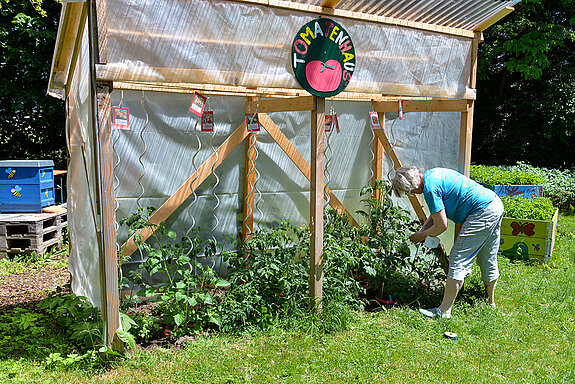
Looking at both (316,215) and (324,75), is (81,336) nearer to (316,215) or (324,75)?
(316,215)

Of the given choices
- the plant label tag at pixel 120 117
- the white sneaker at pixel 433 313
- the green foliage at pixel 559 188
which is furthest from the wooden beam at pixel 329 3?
the green foliage at pixel 559 188

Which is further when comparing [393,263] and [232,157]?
[232,157]

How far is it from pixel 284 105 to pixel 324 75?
0.73 meters

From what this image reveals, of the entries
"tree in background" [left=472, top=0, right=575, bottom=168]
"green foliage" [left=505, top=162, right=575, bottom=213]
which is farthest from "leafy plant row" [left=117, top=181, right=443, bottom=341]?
"tree in background" [left=472, top=0, right=575, bottom=168]

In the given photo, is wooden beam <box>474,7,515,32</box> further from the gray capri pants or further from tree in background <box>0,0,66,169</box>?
tree in background <box>0,0,66,169</box>

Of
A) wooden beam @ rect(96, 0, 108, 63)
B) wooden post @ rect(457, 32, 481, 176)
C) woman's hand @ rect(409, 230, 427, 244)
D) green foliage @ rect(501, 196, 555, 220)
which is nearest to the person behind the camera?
wooden beam @ rect(96, 0, 108, 63)

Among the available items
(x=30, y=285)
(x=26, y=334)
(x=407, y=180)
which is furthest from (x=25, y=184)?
(x=407, y=180)

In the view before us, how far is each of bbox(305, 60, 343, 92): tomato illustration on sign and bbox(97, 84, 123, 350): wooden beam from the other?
5.11 feet

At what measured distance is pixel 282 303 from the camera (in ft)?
13.5

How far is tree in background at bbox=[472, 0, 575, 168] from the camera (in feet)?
37.3

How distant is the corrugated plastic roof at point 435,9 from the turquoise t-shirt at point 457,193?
143 cm

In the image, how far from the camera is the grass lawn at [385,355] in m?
3.29

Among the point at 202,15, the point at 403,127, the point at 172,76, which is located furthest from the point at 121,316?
the point at 403,127

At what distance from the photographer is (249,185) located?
5.41 metres
